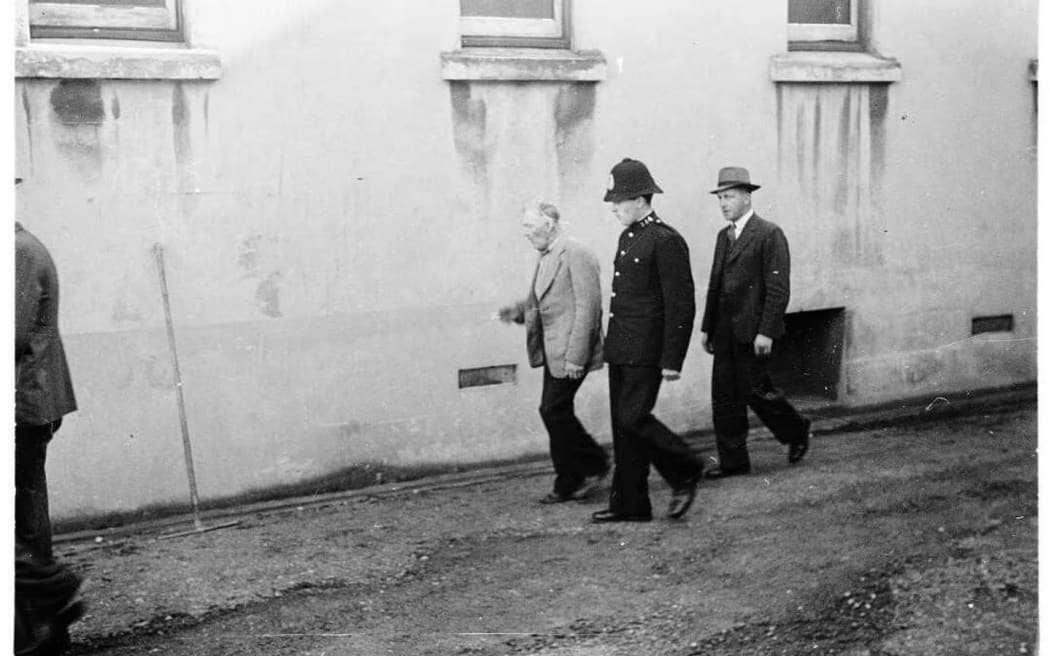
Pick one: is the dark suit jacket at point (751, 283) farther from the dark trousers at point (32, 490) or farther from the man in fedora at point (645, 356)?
the dark trousers at point (32, 490)

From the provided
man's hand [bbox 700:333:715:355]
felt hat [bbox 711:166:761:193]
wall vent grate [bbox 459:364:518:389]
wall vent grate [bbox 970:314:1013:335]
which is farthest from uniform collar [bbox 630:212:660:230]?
wall vent grate [bbox 970:314:1013:335]

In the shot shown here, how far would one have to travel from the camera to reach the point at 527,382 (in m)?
4.77

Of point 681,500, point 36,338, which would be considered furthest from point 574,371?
point 36,338

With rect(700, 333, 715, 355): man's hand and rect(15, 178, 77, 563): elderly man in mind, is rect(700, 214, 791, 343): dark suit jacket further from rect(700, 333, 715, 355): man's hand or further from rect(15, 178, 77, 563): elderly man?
rect(15, 178, 77, 563): elderly man

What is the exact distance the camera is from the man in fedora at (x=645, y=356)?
4.90 metres

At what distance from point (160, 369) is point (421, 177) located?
1.04 m

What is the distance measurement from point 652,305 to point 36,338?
213 centimetres

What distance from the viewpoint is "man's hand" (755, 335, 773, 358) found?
4902 mm

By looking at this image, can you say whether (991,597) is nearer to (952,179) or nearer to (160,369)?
(952,179)

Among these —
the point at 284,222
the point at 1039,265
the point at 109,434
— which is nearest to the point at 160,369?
the point at 109,434

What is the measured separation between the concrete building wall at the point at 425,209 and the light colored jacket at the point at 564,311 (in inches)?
2.6

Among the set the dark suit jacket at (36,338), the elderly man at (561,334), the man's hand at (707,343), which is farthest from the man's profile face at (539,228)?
the dark suit jacket at (36,338)

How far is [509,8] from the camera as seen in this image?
448 cm

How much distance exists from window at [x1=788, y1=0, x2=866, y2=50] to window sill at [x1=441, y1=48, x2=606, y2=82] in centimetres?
78
